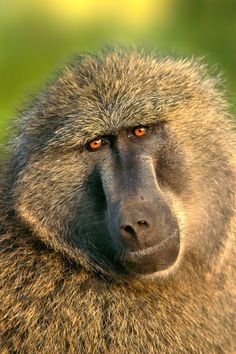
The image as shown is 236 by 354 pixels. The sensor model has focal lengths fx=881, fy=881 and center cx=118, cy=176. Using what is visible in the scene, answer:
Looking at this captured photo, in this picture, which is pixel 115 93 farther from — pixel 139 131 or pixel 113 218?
pixel 113 218

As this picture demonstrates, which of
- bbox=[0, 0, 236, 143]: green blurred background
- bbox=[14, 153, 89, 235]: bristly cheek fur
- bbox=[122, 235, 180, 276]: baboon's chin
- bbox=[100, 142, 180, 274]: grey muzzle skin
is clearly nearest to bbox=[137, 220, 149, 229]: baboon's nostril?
bbox=[100, 142, 180, 274]: grey muzzle skin

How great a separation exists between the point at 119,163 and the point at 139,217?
40cm

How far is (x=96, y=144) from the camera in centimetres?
446

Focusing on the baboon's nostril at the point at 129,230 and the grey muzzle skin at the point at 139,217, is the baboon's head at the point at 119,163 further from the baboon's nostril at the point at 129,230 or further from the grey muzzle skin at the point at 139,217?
the baboon's nostril at the point at 129,230

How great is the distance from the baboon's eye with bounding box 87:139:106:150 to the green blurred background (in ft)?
18.9

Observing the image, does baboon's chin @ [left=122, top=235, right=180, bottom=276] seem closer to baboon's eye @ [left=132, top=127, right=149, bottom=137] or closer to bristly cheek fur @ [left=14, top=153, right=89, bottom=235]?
bristly cheek fur @ [left=14, top=153, right=89, bottom=235]

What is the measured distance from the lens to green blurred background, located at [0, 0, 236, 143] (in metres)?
10.8

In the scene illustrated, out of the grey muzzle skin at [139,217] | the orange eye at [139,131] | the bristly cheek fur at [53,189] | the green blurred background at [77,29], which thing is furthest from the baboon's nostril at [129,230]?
the green blurred background at [77,29]

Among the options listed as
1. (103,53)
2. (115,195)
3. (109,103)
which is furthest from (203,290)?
(103,53)

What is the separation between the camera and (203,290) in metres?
4.68

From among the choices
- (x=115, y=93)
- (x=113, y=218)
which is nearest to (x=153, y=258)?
(x=113, y=218)

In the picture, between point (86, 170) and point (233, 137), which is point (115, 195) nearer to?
point (86, 170)

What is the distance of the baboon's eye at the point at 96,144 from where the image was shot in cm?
446

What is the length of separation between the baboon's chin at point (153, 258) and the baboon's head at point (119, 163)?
1cm
